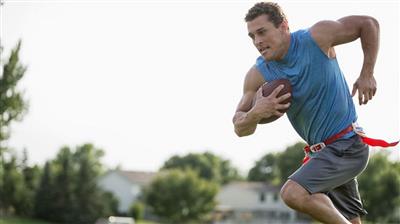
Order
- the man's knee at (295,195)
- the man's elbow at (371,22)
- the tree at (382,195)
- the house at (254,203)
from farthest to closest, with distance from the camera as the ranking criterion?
the house at (254,203), the tree at (382,195), the man's elbow at (371,22), the man's knee at (295,195)

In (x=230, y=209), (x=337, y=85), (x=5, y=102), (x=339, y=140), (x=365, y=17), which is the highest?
(x=5, y=102)

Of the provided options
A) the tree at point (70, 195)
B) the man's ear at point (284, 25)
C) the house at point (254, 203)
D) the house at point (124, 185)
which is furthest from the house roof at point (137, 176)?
the man's ear at point (284, 25)

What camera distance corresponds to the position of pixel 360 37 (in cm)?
623

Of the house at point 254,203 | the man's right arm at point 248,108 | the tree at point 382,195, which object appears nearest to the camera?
the man's right arm at point 248,108

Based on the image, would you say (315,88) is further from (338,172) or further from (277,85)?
(338,172)

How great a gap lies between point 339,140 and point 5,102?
31.9m

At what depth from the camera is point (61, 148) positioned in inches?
4208

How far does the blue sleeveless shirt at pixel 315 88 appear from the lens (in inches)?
238

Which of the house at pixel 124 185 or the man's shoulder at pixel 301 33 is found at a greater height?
the man's shoulder at pixel 301 33

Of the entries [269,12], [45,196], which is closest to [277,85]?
[269,12]

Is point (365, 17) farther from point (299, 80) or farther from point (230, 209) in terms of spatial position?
point (230, 209)

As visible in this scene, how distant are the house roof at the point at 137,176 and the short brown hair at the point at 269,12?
97.0m

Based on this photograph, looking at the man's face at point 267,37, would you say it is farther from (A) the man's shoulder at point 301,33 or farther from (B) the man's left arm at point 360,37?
(B) the man's left arm at point 360,37

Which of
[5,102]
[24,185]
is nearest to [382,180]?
[24,185]
